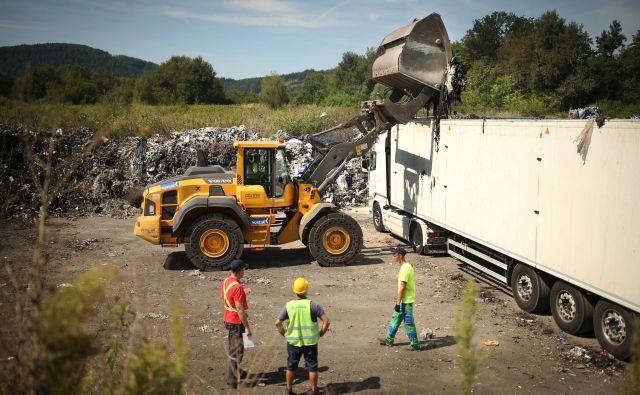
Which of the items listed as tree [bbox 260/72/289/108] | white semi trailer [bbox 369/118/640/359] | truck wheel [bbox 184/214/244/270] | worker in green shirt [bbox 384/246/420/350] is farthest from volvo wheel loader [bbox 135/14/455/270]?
tree [bbox 260/72/289/108]

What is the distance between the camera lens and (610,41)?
44844 millimetres

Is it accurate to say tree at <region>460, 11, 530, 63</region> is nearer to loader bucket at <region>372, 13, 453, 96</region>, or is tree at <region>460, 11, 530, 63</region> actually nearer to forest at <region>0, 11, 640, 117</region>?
forest at <region>0, 11, 640, 117</region>

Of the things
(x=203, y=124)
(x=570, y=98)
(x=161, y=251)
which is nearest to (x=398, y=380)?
(x=161, y=251)

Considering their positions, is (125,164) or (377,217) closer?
(377,217)

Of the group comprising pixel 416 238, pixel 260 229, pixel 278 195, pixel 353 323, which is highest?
pixel 278 195

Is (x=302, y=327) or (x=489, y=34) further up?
(x=489, y=34)

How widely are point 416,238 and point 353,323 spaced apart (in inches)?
193

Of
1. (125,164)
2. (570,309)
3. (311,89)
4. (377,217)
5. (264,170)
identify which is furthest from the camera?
(311,89)

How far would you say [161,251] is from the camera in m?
13.7

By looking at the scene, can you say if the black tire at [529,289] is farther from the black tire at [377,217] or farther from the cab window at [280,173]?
the black tire at [377,217]

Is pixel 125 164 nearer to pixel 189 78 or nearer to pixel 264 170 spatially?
pixel 264 170

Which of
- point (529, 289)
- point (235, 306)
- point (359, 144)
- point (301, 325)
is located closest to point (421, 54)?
point (359, 144)

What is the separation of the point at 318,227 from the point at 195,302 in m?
3.33

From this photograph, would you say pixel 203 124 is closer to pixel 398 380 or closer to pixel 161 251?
pixel 161 251
